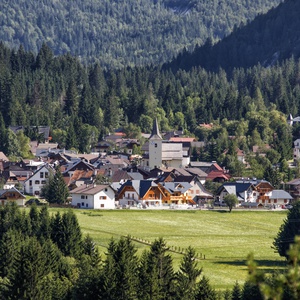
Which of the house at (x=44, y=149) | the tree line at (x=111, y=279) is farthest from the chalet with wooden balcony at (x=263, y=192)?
the tree line at (x=111, y=279)

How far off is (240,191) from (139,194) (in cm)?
1015

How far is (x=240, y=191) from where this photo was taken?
307ft

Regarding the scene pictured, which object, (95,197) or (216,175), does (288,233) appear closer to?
(95,197)

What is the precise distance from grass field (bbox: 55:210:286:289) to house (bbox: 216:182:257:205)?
7394 mm

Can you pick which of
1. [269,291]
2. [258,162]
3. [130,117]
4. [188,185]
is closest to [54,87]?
[130,117]

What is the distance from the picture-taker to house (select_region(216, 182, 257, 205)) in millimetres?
93125

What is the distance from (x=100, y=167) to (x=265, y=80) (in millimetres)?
67342

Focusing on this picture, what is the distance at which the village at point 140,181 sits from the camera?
3489 inches

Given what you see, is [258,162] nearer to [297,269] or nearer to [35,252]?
[35,252]

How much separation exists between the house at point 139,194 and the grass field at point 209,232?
6.75 m

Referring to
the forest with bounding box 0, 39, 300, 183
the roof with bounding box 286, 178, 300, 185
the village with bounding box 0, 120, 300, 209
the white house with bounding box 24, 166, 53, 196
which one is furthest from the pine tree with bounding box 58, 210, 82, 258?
the forest with bounding box 0, 39, 300, 183

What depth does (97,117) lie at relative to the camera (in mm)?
133250

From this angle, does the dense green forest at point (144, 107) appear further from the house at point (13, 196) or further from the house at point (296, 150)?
the house at point (13, 196)

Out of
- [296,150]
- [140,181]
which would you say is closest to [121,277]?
[140,181]
